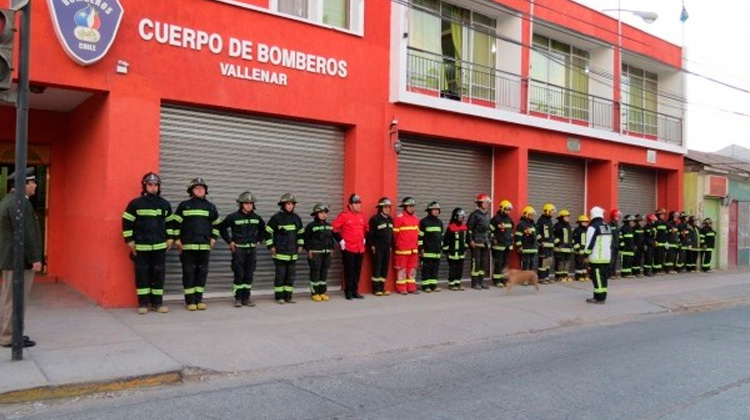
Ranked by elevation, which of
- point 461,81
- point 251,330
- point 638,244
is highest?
point 461,81

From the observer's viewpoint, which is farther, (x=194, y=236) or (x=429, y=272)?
(x=429, y=272)

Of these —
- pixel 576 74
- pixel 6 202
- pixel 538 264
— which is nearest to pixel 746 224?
pixel 576 74

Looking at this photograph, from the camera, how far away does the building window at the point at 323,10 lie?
1199 cm

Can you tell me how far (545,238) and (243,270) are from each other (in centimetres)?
843

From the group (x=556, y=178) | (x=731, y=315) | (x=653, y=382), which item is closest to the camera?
(x=653, y=382)

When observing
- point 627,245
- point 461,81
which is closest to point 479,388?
point 461,81

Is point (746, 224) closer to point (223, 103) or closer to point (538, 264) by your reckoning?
point (538, 264)

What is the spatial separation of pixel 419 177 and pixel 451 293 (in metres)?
2.79

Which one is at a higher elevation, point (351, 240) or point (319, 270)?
point (351, 240)

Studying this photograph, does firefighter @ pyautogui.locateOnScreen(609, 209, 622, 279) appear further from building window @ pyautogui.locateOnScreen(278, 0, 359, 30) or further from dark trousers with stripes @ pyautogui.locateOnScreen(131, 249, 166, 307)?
dark trousers with stripes @ pyautogui.locateOnScreen(131, 249, 166, 307)

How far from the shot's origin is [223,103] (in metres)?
10.6

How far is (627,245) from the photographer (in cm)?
1817

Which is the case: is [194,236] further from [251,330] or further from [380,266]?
[380,266]

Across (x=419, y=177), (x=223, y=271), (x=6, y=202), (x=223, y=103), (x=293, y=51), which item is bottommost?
(x=223, y=271)
